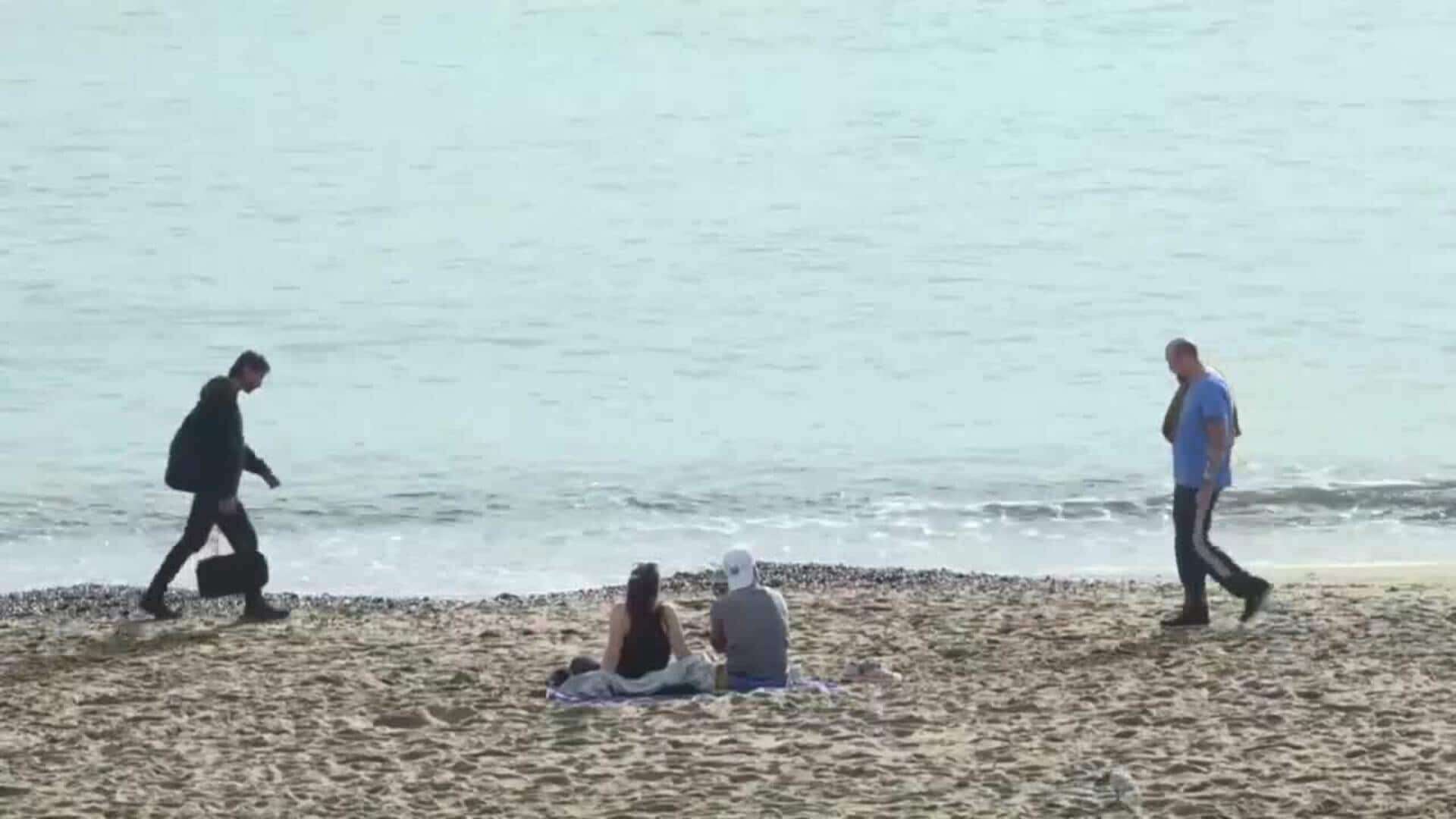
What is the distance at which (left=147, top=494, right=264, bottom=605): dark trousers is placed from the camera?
1348 centimetres

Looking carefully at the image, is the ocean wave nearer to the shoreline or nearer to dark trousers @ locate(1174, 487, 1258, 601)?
the shoreline

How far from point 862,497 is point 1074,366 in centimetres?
827

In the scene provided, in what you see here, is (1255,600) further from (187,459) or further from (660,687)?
(187,459)

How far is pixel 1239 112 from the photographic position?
51531 millimetres

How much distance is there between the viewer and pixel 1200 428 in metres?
12.8

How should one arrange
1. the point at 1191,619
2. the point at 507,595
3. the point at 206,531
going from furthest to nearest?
the point at 507,595, the point at 206,531, the point at 1191,619

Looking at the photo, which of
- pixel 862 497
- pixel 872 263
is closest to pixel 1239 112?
pixel 872 263

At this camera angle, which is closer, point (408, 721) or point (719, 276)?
point (408, 721)

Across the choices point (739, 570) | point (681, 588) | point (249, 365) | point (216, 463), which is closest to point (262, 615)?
point (216, 463)

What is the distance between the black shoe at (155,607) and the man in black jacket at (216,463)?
0.69 ft

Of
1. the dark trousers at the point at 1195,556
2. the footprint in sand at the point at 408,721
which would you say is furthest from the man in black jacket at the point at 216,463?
the dark trousers at the point at 1195,556

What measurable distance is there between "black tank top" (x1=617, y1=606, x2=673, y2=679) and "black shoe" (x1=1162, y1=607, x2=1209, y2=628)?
2716mm

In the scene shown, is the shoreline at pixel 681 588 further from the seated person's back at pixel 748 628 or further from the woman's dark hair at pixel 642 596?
the seated person's back at pixel 748 628

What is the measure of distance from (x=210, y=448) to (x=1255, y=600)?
4957mm
